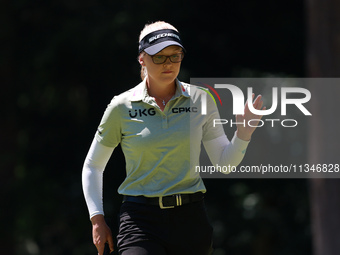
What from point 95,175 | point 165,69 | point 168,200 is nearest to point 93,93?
point 95,175

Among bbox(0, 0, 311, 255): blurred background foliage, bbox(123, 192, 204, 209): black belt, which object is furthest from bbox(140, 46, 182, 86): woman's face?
bbox(0, 0, 311, 255): blurred background foliage

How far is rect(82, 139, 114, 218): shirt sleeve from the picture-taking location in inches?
151

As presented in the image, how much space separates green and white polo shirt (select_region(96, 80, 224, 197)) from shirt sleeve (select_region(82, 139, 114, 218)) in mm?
62

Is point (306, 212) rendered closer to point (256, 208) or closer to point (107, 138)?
point (256, 208)

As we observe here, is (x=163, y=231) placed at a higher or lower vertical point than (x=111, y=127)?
lower

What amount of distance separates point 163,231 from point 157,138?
44 cm

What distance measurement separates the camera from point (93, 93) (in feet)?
35.9

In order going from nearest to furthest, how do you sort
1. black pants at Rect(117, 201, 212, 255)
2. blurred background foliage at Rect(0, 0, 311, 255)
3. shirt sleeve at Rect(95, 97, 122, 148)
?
black pants at Rect(117, 201, 212, 255) < shirt sleeve at Rect(95, 97, 122, 148) < blurred background foliage at Rect(0, 0, 311, 255)

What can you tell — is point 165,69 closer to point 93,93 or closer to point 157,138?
point 157,138

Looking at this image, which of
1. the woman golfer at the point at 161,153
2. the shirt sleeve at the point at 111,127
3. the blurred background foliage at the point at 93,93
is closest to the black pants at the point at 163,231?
the woman golfer at the point at 161,153

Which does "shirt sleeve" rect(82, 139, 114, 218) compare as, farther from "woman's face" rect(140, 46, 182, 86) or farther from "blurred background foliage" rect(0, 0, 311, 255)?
"blurred background foliage" rect(0, 0, 311, 255)

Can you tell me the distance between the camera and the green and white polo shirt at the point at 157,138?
12.0ft

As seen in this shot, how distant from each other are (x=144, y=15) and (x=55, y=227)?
3.70m

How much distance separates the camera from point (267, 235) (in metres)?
11.1
